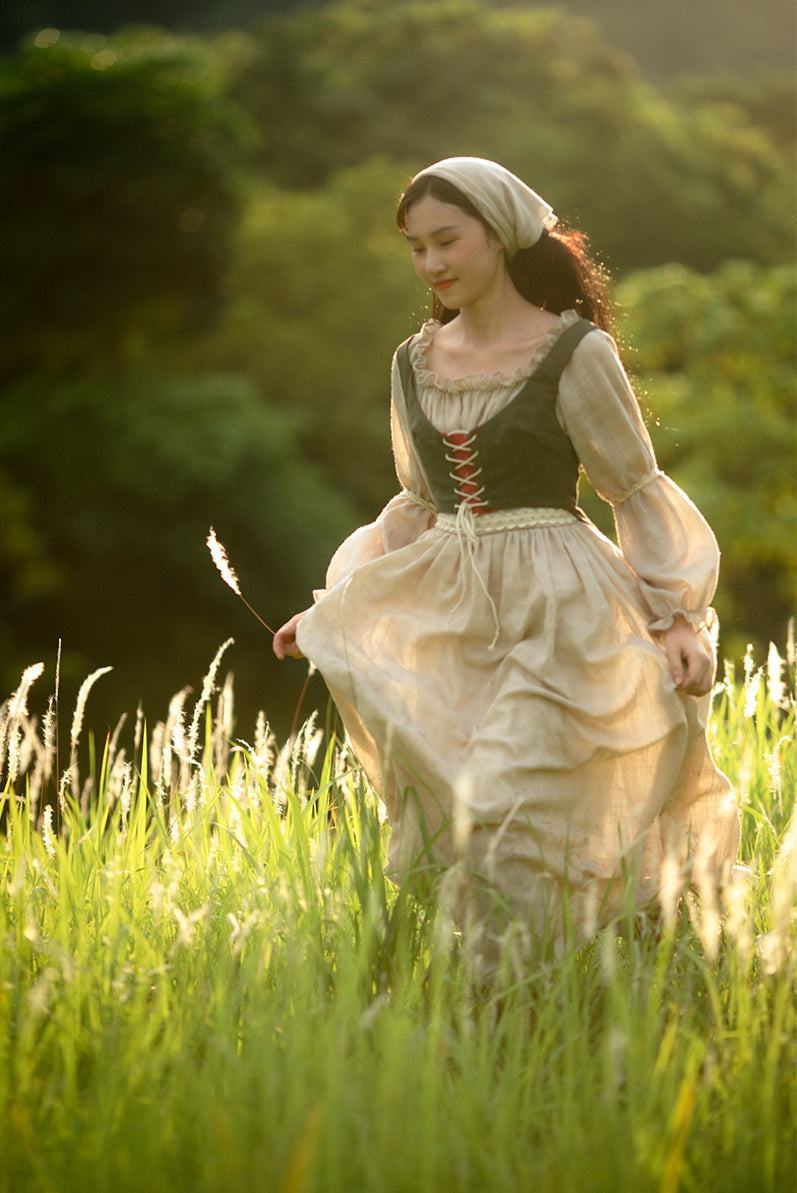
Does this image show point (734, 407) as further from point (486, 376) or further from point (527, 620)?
point (527, 620)

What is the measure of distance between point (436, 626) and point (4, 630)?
40.5 feet

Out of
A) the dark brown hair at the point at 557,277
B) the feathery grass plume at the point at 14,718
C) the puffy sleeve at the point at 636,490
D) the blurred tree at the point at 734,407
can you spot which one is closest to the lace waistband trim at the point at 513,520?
the puffy sleeve at the point at 636,490

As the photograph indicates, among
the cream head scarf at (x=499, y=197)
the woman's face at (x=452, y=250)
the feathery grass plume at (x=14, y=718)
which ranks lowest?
the feathery grass plume at (x=14, y=718)

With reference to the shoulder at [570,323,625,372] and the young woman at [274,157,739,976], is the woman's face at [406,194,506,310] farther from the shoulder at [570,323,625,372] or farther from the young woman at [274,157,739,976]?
the shoulder at [570,323,625,372]

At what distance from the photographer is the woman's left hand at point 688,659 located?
7.32 ft

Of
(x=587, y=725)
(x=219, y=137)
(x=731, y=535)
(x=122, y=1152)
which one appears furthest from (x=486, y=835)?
(x=219, y=137)

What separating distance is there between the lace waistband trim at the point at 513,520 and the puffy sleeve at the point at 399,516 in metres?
0.23

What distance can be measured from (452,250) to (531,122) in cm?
1796

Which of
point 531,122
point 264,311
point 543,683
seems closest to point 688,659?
point 543,683

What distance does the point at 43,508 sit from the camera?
47.6 feet

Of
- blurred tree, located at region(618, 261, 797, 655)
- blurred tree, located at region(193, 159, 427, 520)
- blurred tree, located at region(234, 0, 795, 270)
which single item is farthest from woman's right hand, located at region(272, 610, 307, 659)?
blurred tree, located at region(234, 0, 795, 270)

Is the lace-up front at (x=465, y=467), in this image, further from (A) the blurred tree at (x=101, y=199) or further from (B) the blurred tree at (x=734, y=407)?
(A) the blurred tree at (x=101, y=199)

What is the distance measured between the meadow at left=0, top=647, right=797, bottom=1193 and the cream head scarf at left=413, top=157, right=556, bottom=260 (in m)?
1.06

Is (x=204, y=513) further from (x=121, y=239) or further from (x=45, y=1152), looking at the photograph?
(x=45, y=1152)
